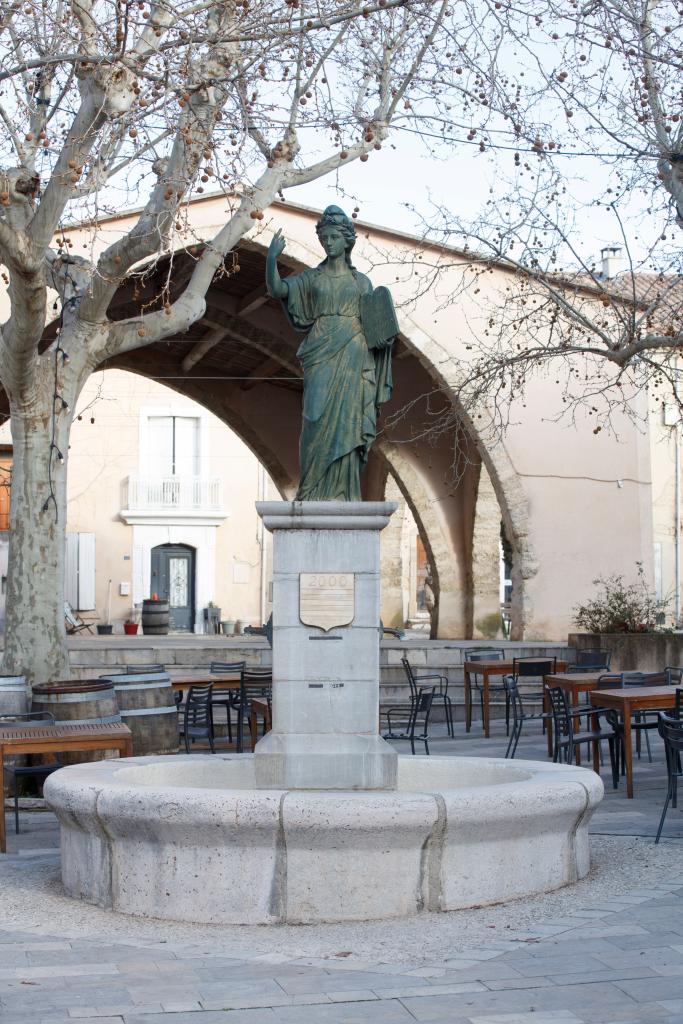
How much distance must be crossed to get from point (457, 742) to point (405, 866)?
705 centimetres

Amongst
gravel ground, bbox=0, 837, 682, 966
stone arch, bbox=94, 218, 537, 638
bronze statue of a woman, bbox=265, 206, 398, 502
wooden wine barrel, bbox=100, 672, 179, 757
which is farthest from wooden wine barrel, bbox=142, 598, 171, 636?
gravel ground, bbox=0, 837, 682, 966

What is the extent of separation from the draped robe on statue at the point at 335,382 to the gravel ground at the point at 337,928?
2267 millimetres

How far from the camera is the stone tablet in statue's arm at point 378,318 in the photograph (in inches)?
268

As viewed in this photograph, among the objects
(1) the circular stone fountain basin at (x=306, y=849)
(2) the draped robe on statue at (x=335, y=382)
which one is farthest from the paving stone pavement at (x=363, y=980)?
(2) the draped robe on statue at (x=335, y=382)

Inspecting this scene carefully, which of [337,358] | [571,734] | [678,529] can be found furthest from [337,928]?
[678,529]

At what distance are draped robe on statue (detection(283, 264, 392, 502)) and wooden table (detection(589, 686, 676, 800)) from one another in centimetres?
291

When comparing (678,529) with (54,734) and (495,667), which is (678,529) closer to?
(495,667)

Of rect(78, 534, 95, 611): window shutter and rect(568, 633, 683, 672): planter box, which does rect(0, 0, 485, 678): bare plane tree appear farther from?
rect(78, 534, 95, 611): window shutter

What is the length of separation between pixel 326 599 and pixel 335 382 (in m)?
1.21

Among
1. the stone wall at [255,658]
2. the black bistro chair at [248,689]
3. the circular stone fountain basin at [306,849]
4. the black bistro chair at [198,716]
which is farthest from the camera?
the stone wall at [255,658]

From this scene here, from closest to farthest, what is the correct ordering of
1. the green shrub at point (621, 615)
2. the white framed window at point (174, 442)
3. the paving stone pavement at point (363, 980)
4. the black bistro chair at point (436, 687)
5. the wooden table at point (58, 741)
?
the paving stone pavement at point (363, 980) → the wooden table at point (58, 741) → the black bistro chair at point (436, 687) → the green shrub at point (621, 615) → the white framed window at point (174, 442)

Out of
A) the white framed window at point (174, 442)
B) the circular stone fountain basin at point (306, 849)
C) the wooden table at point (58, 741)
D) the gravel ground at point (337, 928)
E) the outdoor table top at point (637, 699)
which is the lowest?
the gravel ground at point (337, 928)

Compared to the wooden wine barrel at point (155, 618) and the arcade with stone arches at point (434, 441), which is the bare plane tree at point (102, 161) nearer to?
the arcade with stone arches at point (434, 441)

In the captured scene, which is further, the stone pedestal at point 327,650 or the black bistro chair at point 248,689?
the black bistro chair at point 248,689
